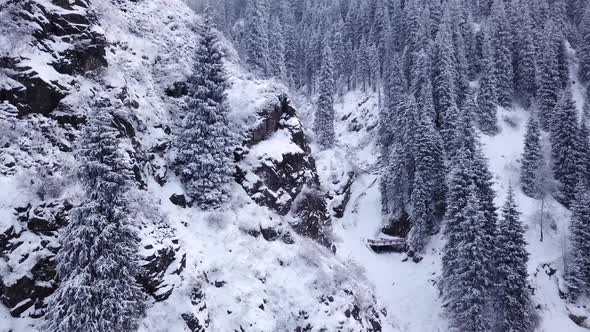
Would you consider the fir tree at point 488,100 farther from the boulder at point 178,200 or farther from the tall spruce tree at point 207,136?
the boulder at point 178,200

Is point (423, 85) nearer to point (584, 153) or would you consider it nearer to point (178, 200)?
point (584, 153)

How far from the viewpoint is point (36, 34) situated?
28.3 meters

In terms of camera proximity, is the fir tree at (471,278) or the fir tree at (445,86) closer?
the fir tree at (471,278)

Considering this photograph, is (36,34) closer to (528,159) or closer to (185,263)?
(185,263)

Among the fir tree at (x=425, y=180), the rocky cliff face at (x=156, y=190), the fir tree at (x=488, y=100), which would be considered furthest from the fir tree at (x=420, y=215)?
the fir tree at (x=488, y=100)

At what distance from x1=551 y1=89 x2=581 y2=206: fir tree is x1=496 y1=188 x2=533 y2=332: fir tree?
22116mm

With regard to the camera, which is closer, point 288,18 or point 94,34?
point 94,34

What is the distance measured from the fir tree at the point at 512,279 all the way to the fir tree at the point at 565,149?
871 inches

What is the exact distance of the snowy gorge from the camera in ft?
74.0

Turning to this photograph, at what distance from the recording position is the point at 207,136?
109 feet

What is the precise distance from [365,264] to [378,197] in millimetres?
14701

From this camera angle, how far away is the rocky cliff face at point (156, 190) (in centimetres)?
2278

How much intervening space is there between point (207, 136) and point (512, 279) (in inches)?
1122

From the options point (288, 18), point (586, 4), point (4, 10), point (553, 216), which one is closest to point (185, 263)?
point (4, 10)
